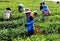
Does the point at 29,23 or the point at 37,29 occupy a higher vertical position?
the point at 29,23

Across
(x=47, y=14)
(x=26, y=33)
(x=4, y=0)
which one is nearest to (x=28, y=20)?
(x=26, y=33)

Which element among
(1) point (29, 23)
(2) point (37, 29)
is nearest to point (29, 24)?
(1) point (29, 23)

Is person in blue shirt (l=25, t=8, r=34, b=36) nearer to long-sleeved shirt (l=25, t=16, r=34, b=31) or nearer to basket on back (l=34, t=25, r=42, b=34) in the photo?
long-sleeved shirt (l=25, t=16, r=34, b=31)

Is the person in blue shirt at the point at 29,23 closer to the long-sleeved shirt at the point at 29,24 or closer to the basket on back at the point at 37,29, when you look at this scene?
the long-sleeved shirt at the point at 29,24

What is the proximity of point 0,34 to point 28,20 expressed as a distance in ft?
5.39

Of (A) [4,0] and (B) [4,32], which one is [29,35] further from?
(A) [4,0]

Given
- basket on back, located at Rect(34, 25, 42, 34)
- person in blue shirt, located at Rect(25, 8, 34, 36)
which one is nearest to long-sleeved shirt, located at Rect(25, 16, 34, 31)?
person in blue shirt, located at Rect(25, 8, 34, 36)

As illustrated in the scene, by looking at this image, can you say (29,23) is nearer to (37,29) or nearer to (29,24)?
(29,24)

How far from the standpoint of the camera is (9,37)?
40.1ft

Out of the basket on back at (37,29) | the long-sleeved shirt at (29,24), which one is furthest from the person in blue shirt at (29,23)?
the basket on back at (37,29)

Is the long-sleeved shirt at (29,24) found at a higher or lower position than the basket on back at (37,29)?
higher

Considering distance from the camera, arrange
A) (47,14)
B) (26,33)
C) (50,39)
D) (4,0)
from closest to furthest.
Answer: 1. (50,39)
2. (26,33)
3. (47,14)
4. (4,0)

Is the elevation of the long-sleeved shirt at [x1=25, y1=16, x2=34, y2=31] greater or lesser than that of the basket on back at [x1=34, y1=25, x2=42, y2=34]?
greater

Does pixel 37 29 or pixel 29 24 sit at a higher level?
pixel 29 24
